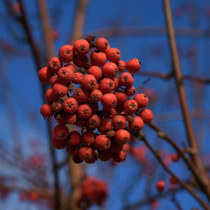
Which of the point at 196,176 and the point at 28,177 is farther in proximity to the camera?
the point at 28,177

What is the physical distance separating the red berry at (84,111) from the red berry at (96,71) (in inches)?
6.9

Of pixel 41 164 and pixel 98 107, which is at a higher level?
pixel 41 164

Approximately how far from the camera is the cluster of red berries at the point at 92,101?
3.68 ft

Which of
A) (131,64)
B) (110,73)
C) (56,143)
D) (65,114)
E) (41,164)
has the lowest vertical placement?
(56,143)

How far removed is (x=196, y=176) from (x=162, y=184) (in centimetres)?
35

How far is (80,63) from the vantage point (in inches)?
49.2

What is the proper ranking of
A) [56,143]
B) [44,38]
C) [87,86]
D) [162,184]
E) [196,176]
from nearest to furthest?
[87,86] < [56,143] < [196,176] < [162,184] < [44,38]

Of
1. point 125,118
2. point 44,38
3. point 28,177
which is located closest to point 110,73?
point 125,118

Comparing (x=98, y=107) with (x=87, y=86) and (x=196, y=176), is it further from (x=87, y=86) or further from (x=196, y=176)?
(x=196, y=176)

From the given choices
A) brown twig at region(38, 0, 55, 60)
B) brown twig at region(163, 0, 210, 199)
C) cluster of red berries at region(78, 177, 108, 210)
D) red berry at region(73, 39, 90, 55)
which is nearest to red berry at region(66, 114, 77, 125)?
red berry at region(73, 39, 90, 55)

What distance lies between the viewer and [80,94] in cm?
113

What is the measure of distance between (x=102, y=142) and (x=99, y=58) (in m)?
0.45

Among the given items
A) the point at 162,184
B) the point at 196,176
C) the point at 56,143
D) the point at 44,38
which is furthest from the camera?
the point at 44,38

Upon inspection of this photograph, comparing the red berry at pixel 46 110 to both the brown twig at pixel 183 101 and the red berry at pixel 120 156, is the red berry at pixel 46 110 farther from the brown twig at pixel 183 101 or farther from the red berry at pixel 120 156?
the brown twig at pixel 183 101
